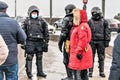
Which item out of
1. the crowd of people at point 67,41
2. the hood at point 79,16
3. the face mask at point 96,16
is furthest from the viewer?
the face mask at point 96,16

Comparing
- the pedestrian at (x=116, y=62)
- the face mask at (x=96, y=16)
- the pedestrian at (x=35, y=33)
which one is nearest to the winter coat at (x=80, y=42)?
the pedestrian at (x=35, y=33)

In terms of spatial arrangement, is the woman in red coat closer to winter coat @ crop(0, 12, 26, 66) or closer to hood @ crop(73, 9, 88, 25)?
hood @ crop(73, 9, 88, 25)

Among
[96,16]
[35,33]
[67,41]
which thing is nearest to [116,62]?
[67,41]

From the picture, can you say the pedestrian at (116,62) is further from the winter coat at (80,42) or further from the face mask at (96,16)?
the face mask at (96,16)

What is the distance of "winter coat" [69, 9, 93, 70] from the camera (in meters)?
9.41

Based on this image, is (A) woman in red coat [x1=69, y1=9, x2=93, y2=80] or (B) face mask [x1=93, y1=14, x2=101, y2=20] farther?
(B) face mask [x1=93, y1=14, x2=101, y2=20]

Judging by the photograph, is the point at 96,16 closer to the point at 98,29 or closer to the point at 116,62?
the point at 98,29

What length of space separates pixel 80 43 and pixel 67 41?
1.77 m

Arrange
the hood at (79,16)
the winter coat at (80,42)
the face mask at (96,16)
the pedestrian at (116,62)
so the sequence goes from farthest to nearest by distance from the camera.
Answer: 1. the face mask at (96,16)
2. the hood at (79,16)
3. the winter coat at (80,42)
4. the pedestrian at (116,62)

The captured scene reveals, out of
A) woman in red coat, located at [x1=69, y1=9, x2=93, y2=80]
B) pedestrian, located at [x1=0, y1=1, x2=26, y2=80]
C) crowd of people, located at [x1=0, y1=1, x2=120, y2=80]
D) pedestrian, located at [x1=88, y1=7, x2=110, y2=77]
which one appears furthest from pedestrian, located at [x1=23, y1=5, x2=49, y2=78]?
pedestrian, located at [x1=0, y1=1, x2=26, y2=80]

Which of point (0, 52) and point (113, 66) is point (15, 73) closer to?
point (0, 52)

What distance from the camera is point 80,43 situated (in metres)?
9.38

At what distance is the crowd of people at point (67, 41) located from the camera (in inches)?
330

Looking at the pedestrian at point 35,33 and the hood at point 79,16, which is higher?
the hood at point 79,16
